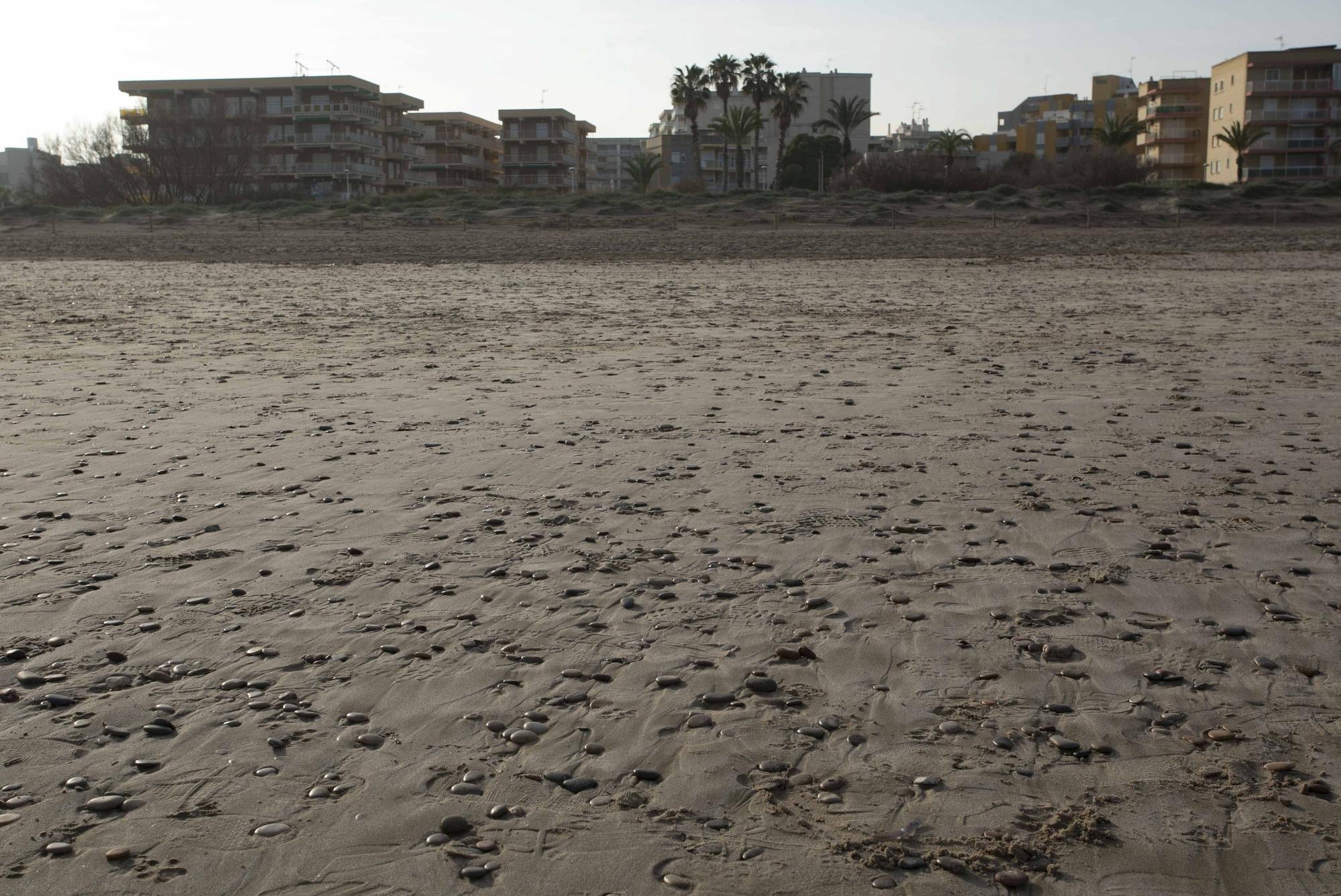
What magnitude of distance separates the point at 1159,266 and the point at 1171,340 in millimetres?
11863

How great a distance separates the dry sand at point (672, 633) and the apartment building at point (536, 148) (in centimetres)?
9429

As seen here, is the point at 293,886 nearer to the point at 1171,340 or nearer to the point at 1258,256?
the point at 1171,340

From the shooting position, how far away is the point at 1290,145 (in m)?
81.9

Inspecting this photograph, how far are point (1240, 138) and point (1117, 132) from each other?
7232 mm

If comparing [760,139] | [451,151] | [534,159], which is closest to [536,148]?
[534,159]

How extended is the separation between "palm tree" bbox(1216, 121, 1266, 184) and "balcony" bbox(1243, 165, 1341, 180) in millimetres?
1467

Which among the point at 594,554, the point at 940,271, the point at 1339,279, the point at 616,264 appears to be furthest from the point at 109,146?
the point at 594,554

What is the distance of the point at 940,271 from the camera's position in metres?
22.5

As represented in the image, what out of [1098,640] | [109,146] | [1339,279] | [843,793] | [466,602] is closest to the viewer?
[843,793]

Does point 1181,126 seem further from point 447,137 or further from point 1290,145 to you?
point 447,137

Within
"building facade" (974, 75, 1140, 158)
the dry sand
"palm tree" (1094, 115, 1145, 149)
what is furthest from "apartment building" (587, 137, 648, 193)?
the dry sand

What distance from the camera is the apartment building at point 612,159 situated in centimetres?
14025

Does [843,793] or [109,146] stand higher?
[109,146]

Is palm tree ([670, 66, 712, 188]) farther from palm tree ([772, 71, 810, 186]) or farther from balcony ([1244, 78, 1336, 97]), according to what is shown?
balcony ([1244, 78, 1336, 97])
